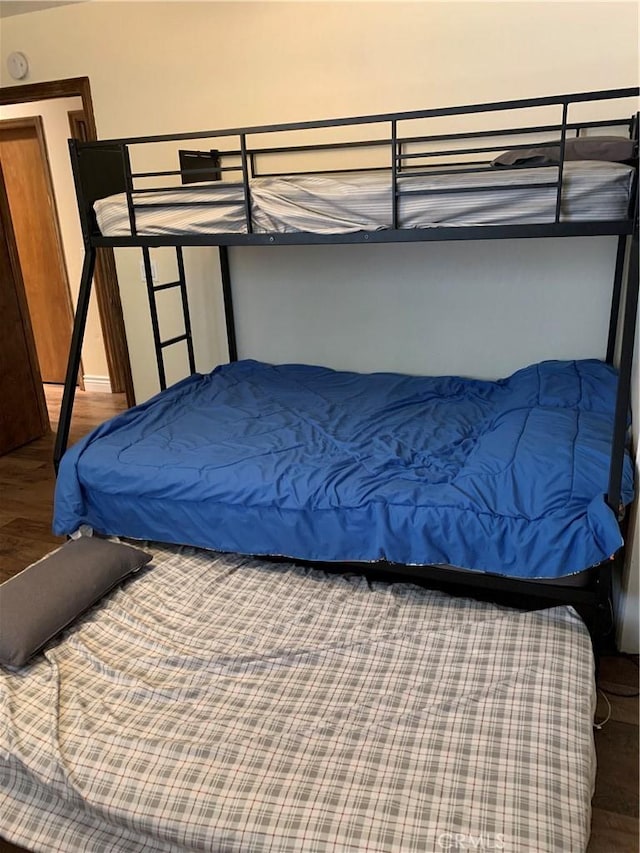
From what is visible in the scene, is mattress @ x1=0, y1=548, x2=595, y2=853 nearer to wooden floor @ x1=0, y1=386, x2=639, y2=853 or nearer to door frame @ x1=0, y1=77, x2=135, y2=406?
wooden floor @ x1=0, y1=386, x2=639, y2=853

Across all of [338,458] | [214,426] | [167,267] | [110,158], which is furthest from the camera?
[167,267]

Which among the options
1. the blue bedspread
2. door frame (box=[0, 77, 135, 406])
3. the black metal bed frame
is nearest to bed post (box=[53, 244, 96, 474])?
the black metal bed frame

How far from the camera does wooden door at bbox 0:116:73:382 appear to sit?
15.3 ft

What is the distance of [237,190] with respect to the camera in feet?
7.47

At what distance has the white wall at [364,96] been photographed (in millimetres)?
2641

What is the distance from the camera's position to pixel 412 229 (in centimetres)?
209

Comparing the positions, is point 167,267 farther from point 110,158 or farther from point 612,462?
point 612,462

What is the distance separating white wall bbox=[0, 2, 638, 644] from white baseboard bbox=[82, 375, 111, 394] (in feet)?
4.98

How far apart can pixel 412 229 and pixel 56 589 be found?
5.22 ft

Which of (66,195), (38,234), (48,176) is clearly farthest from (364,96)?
(38,234)

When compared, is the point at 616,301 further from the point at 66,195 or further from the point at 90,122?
the point at 66,195

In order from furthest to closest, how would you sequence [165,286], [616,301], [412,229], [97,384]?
[97,384], [165,286], [616,301], [412,229]

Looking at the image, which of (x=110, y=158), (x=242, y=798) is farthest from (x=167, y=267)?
(x=242, y=798)

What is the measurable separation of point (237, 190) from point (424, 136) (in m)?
1.03
